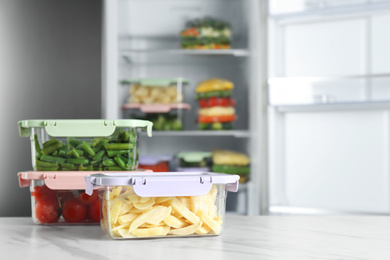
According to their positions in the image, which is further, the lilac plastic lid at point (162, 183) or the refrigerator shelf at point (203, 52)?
the refrigerator shelf at point (203, 52)

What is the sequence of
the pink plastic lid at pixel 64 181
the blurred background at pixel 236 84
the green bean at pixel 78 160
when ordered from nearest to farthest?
1. the pink plastic lid at pixel 64 181
2. the green bean at pixel 78 160
3. the blurred background at pixel 236 84

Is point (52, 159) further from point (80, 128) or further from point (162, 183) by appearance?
point (162, 183)

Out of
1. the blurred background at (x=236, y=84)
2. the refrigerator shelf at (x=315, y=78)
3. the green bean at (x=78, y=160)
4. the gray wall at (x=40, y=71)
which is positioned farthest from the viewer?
the gray wall at (x=40, y=71)

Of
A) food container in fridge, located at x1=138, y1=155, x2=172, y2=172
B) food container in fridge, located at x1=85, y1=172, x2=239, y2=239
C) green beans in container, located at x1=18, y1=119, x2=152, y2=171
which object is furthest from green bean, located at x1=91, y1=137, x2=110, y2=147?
food container in fridge, located at x1=138, y1=155, x2=172, y2=172

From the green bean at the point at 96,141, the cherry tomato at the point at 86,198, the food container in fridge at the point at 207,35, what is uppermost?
the food container in fridge at the point at 207,35

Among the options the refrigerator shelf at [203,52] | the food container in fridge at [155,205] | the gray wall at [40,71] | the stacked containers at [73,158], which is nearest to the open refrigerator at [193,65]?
the refrigerator shelf at [203,52]

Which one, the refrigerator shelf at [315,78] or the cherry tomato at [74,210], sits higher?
the refrigerator shelf at [315,78]

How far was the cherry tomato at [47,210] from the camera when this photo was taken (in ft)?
3.35

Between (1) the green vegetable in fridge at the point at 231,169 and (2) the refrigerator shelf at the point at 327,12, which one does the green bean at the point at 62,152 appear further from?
(2) the refrigerator shelf at the point at 327,12

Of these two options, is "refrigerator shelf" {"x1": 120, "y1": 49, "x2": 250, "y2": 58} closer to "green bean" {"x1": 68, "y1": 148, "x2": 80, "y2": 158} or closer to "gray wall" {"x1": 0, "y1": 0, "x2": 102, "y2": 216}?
"gray wall" {"x1": 0, "y1": 0, "x2": 102, "y2": 216}

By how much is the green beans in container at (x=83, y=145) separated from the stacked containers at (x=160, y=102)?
4.61 feet

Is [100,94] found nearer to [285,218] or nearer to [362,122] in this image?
[362,122]

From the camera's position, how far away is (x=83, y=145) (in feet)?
3.64

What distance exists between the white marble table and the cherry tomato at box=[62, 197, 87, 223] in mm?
28
